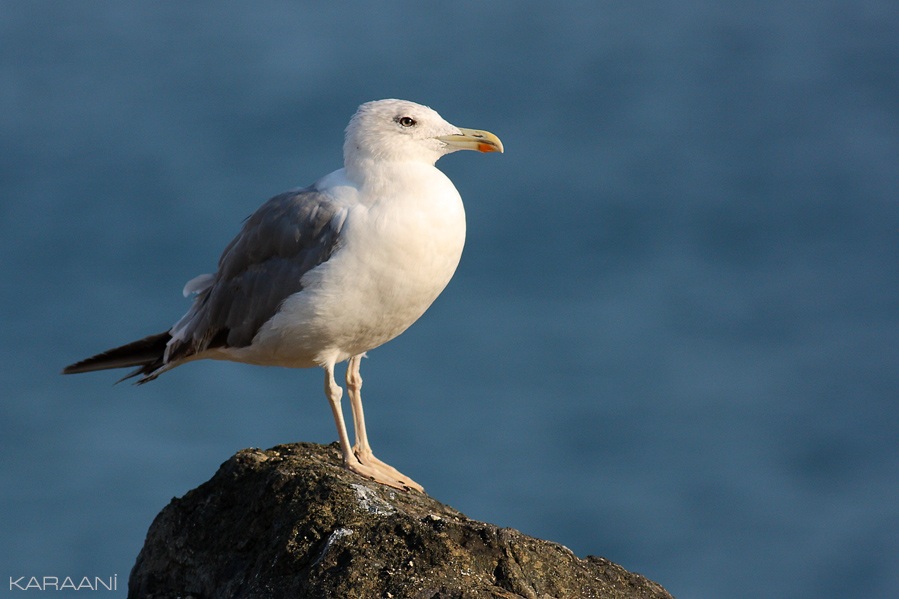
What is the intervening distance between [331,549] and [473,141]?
12.6ft

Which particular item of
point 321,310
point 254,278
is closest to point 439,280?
point 321,310

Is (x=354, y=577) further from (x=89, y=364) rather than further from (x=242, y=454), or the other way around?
(x=89, y=364)

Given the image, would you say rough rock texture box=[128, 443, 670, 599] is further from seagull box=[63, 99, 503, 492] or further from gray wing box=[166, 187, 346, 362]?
gray wing box=[166, 187, 346, 362]

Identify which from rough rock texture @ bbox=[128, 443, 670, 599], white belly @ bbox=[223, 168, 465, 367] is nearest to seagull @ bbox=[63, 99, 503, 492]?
white belly @ bbox=[223, 168, 465, 367]

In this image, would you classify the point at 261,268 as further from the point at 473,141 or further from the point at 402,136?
the point at 473,141

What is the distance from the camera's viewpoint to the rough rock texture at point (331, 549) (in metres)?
5.85

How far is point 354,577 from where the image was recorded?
19.0 ft

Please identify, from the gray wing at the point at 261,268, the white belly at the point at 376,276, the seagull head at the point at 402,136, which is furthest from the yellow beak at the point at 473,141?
the gray wing at the point at 261,268

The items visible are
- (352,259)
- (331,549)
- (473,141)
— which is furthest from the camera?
(473,141)

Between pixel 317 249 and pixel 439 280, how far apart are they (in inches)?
34.9

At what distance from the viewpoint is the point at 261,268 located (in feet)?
29.2

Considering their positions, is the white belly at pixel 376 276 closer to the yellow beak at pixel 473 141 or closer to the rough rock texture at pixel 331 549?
the yellow beak at pixel 473 141

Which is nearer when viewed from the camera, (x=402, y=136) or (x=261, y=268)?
(x=402, y=136)

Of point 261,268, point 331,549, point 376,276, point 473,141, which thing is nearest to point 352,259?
point 376,276
